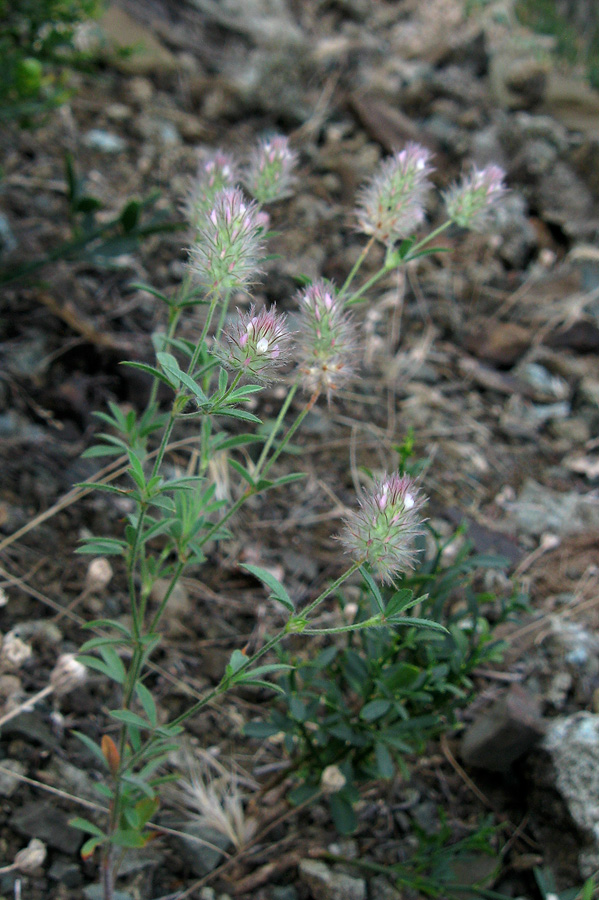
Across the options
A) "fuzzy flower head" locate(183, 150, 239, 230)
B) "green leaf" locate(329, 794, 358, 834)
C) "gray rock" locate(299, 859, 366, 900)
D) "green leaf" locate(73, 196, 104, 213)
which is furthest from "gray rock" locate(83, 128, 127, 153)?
"gray rock" locate(299, 859, 366, 900)

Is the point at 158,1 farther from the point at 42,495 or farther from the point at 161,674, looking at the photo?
the point at 161,674

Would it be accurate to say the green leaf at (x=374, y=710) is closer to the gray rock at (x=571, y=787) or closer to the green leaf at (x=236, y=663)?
the green leaf at (x=236, y=663)

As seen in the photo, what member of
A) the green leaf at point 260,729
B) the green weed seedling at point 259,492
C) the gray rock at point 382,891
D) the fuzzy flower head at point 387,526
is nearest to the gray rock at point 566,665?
the green weed seedling at point 259,492

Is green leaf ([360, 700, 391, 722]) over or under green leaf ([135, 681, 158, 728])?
under

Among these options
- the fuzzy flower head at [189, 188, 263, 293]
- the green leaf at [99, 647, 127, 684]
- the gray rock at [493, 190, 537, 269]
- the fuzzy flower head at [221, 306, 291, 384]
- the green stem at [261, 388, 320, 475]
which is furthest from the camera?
the gray rock at [493, 190, 537, 269]

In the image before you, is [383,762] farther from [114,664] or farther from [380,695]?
[114,664]

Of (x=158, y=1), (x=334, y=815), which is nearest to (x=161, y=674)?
(x=334, y=815)

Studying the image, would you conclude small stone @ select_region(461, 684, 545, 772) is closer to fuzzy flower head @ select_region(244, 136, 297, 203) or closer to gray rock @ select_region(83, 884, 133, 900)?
gray rock @ select_region(83, 884, 133, 900)
